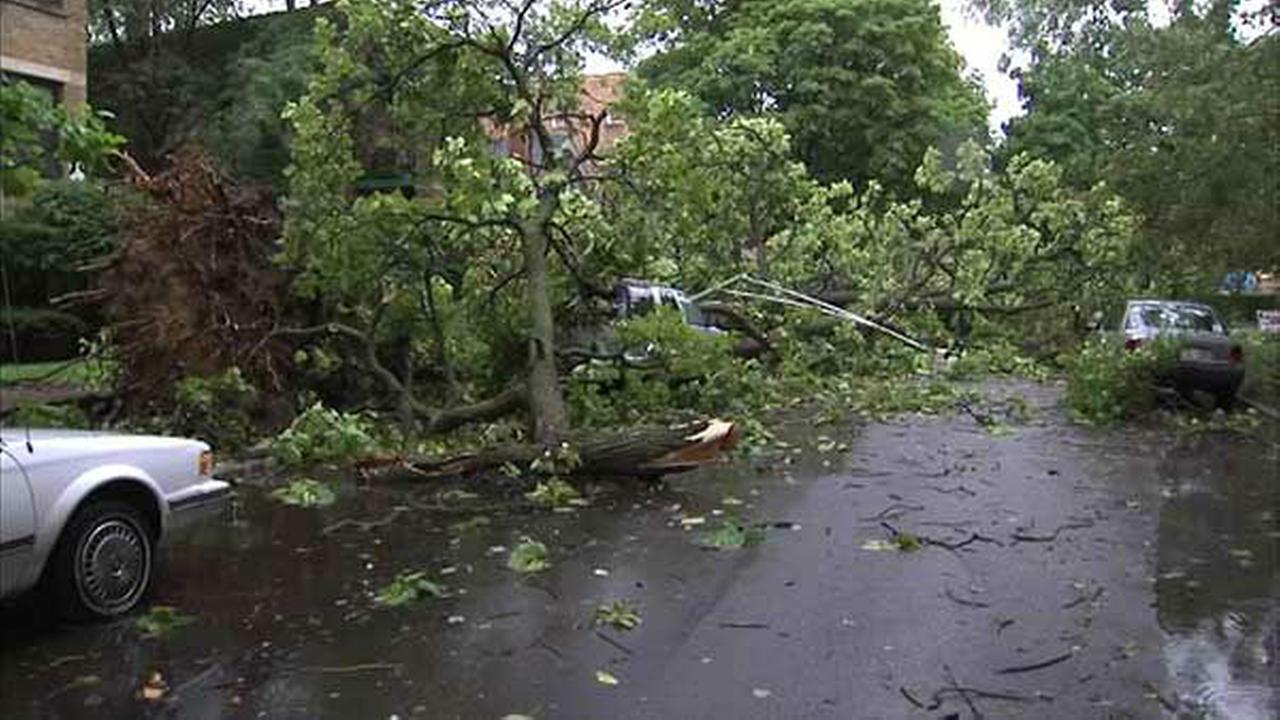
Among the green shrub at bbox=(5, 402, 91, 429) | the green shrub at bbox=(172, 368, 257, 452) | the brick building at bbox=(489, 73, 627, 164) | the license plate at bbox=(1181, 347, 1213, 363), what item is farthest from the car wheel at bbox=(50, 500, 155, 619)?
the license plate at bbox=(1181, 347, 1213, 363)

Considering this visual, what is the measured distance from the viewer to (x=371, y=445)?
10969 mm

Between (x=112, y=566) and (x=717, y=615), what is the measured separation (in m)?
3.03

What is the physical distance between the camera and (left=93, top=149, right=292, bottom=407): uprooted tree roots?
11.0 m

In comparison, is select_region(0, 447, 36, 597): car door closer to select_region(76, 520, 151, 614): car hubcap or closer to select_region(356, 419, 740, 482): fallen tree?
select_region(76, 520, 151, 614): car hubcap

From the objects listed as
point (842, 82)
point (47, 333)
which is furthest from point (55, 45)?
point (842, 82)

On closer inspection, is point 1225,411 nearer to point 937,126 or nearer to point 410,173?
point 410,173

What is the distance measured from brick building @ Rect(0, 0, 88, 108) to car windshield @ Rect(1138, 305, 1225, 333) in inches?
700

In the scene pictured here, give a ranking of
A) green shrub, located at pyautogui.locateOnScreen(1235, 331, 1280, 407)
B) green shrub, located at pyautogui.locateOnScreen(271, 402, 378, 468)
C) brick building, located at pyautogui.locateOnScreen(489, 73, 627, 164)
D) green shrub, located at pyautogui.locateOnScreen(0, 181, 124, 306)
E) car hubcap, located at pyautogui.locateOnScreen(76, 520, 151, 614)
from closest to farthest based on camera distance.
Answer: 1. car hubcap, located at pyautogui.locateOnScreen(76, 520, 151, 614)
2. green shrub, located at pyautogui.locateOnScreen(271, 402, 378, 468)
3. brick building, located at pyautogui.locateOnScreen(489, 73, 627, 164)
4. green shrub, located at pyautogui.locateOnScreen(0, 181, 124, 306)
5. green shrub, located at pyautogui.locateOnScreen(1235, 331, 1280, 407)

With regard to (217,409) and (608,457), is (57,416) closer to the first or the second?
(217,409)

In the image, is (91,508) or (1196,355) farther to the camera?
(1196,355)

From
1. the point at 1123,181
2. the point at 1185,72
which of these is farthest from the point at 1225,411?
the point at 1185,72

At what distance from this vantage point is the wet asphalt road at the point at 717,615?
17.1 ft

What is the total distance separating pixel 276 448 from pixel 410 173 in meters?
3.59

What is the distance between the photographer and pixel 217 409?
11.5m
